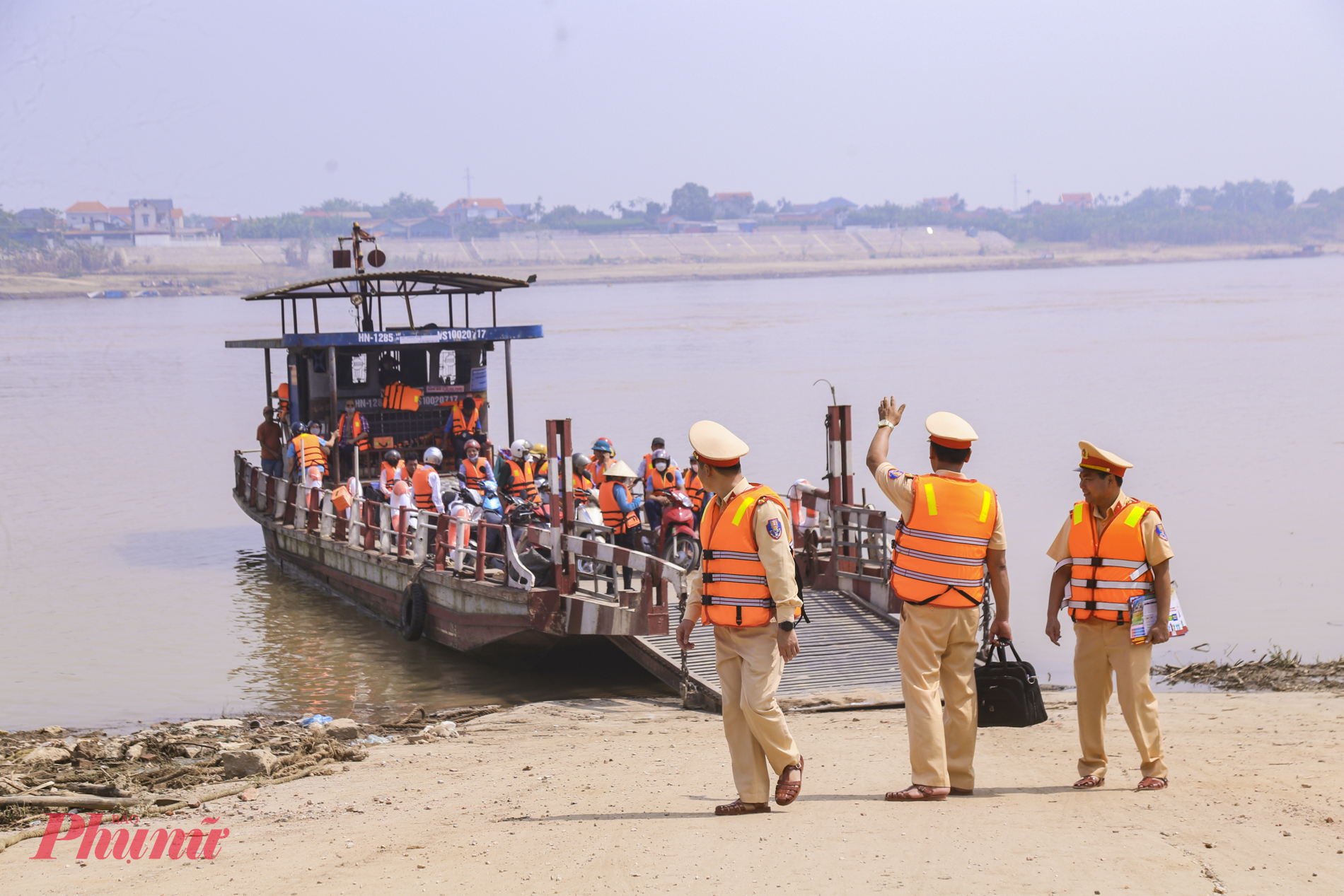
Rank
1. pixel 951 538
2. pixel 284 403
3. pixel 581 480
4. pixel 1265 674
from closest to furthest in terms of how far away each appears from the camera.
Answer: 1. pixel 951 538
2. pixel 1265 674
3. pixel 581 480
4. pixel 284 403

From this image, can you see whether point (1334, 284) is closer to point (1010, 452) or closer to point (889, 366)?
point (889, 366)

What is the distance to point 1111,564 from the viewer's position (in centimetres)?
619

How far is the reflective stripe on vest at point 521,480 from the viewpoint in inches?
545

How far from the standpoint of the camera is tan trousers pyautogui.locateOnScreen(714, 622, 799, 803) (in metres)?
5.89

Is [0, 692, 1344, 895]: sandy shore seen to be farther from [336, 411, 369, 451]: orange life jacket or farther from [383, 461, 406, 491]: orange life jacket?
[336, 411, 369, 451]: orange life jacket

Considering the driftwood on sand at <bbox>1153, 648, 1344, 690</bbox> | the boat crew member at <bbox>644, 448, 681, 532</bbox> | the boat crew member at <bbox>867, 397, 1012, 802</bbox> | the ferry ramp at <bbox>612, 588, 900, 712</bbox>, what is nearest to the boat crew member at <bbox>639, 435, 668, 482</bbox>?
the boat crew member at <bbox>644, 448, 681, 532</bbox>

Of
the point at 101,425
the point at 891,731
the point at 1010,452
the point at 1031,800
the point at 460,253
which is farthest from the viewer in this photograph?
the point at 460,253

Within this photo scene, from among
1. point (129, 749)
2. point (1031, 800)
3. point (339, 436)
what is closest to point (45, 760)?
point (129, 749)

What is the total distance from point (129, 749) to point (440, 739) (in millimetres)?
2144

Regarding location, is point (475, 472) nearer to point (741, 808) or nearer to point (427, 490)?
point (427, 490)

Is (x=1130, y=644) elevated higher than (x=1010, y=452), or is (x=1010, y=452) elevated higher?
(x=1130, y=644)

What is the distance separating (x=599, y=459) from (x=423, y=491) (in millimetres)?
2074

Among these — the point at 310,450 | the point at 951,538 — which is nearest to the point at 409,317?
the point at 310,450

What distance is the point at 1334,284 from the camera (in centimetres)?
11406
